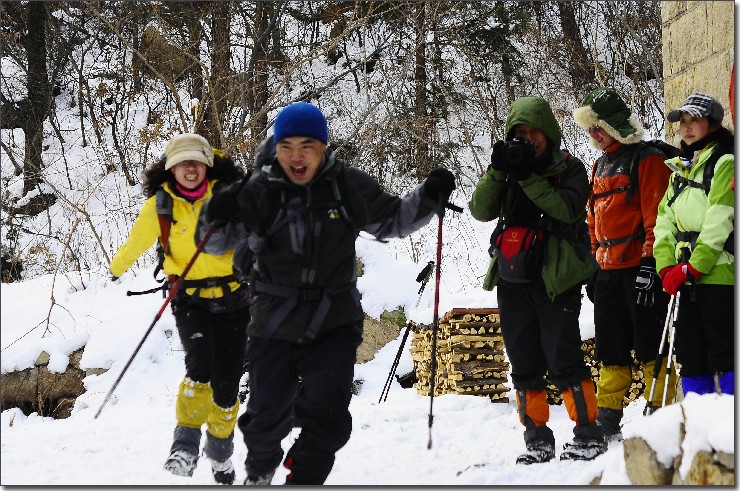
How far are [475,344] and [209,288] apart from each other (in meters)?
2.90

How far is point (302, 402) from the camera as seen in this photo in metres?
3.28

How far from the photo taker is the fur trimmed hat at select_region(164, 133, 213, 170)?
406cm

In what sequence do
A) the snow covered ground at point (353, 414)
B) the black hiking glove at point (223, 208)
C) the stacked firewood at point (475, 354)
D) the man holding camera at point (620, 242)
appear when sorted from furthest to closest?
the stacked firewood at point (475, 354) < the man holding camera at point (620, 242) < the snow covered ground at point (353, 414) < the black hiking glove at point (223, 208)

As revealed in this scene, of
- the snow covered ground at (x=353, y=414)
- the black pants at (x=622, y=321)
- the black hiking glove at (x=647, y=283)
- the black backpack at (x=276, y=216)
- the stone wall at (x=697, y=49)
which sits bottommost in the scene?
the snow covered ground at (x=353, y=414)

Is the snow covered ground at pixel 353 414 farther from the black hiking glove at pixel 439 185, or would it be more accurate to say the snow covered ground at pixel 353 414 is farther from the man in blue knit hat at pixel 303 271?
the black hiking glove at pixel 439 185

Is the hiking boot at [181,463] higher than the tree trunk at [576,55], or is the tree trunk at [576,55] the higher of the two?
the tree trunk at [576,55]

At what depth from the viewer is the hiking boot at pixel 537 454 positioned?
3.92 m

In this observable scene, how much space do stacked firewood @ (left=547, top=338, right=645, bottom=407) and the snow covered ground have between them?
178 millimetres

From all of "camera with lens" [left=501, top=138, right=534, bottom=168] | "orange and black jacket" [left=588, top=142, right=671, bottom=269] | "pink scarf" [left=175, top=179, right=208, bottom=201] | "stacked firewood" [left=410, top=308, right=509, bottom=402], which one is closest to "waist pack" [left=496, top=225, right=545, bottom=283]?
"camera with lens" [left=501, top=138, right=534, bottom=168]

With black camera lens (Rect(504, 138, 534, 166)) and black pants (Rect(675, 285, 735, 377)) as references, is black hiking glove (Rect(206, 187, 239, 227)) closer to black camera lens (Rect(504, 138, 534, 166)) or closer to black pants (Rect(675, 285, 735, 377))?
black camera lens (Rect(504, 138, 534, 166))

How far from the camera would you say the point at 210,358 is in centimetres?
414

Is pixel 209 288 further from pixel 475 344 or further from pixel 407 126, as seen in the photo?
pixel 407 126

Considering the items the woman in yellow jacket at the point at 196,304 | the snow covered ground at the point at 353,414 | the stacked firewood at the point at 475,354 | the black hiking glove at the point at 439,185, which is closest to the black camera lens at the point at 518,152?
the black hiking glove at the point at 439,185

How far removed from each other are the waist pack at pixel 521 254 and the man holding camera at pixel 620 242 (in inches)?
25.1
